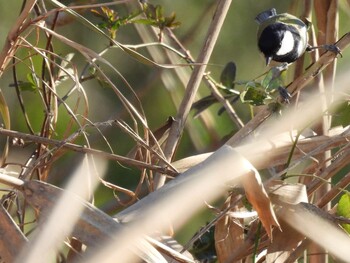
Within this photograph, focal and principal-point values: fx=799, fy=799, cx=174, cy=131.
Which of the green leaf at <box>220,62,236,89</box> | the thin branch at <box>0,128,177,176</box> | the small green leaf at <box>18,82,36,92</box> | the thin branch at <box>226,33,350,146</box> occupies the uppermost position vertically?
the small green leaf at <box>18,82,36,92</box>

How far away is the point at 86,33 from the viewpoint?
1.74 meters

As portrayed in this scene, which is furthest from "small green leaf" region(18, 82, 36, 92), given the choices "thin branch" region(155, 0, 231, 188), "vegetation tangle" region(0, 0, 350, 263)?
"thin branch" region(155, 0, 231, 188)

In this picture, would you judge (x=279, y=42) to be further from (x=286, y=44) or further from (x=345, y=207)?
(x=345, y=207)

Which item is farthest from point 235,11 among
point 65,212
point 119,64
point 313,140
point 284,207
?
point 65,212

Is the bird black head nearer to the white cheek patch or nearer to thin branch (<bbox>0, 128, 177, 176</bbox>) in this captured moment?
the white cheek patch

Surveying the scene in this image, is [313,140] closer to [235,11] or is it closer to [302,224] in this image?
[302,224]

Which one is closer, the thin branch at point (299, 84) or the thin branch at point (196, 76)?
the thin branch at point (299, 84)

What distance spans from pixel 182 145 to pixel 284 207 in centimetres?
100

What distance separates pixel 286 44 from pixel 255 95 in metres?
0.22

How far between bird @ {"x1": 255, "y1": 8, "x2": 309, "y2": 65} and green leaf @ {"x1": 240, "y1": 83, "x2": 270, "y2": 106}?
0.18 m

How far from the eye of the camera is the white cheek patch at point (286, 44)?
100cm

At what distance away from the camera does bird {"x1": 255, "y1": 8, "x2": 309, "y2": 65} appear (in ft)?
3.30

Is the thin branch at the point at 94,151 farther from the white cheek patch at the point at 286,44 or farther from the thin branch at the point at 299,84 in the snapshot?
the white cheek patch at the point at 286,44

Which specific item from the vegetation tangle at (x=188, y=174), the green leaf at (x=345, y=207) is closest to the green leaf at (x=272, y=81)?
the vegetation tangle at (x=188, y=174)
